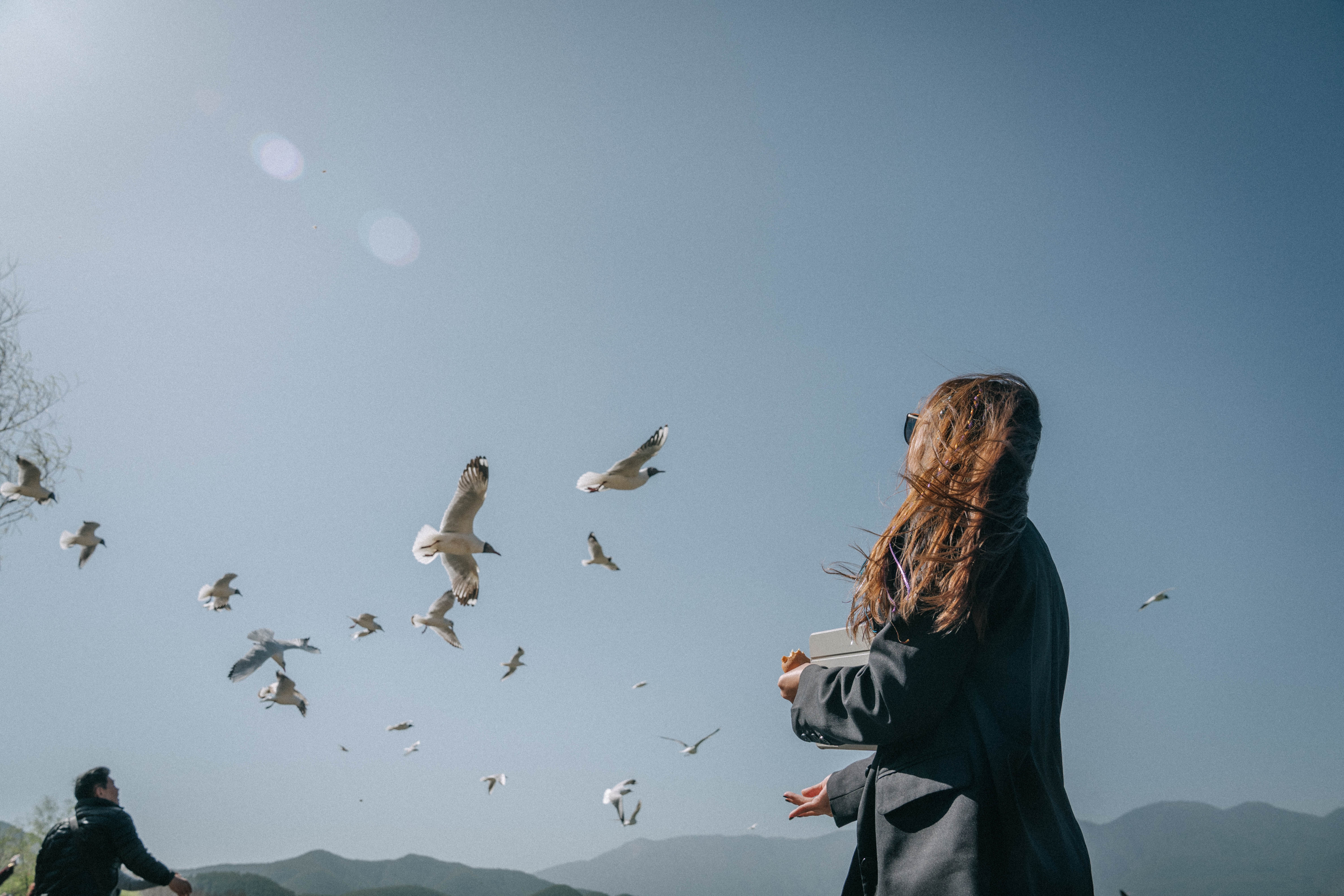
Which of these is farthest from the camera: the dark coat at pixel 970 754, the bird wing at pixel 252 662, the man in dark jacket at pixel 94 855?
the bird wing at pixel 252 662

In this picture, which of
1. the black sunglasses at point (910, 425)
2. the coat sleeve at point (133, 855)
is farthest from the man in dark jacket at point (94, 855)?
the black sunglasses at point (910, 425)

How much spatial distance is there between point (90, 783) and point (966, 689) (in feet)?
18.8

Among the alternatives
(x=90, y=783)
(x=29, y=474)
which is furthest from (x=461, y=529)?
(x=29, y=474)

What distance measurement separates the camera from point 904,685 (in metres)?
1.43

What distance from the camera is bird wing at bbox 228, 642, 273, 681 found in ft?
25.2

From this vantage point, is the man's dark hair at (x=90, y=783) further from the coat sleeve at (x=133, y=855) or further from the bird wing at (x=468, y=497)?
the bird wing at (x=468, y=497)

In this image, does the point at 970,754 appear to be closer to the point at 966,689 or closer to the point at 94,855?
the point at 966,689

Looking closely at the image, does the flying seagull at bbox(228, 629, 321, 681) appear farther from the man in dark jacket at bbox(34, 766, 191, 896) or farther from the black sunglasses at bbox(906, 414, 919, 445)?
the black sunglasses at bbox(906, 414, 919, 445)

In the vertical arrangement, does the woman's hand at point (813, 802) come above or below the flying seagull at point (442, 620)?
below

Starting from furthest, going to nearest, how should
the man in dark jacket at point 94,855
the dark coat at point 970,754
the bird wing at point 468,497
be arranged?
the bird wing at point 468,497, the man in dark jacket at point 94,855, the dark coat at point 970,754

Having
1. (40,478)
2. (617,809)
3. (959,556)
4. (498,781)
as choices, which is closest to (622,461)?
(959,556)

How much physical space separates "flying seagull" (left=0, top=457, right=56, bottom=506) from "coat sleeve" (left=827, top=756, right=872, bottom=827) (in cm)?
1062

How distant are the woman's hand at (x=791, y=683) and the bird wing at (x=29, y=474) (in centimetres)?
1060

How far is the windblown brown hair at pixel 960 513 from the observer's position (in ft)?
4.66
